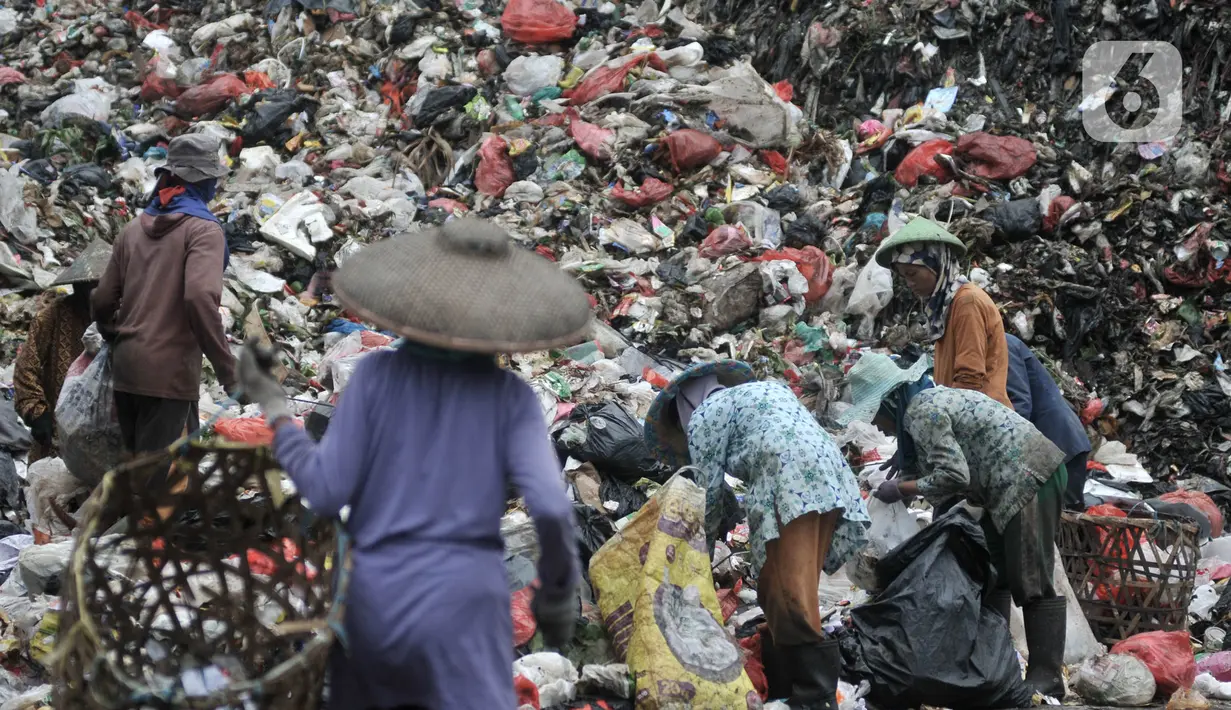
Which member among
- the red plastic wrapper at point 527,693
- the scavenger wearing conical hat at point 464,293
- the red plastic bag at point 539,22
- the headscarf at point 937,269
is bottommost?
the red plastic wrapper at point 527,693

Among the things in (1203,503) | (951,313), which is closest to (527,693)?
(951,313)

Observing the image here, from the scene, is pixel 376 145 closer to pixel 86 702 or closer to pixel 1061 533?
pixel 1061 533

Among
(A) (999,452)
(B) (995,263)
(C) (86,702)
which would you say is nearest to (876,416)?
(A) (999,452)

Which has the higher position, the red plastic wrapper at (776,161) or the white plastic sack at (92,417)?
the white plastic sack at (92,417)

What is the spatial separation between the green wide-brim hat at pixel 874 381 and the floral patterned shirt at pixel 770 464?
0.60 metres

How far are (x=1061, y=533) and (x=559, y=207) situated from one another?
4.75 metres

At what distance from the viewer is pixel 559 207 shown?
8.74 metres

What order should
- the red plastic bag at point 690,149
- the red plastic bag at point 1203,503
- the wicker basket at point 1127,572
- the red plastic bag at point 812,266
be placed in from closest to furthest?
the wicker basket at point 1127,572 < the red plastic bag at point 1203,503 < the red plastic bag at point 812,266 < the red plastic bag at point 690,149

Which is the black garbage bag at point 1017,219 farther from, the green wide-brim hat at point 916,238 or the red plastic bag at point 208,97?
the red plastic bag at point 208,97

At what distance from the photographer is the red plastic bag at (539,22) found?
1061cm

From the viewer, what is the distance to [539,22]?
34.8 feet

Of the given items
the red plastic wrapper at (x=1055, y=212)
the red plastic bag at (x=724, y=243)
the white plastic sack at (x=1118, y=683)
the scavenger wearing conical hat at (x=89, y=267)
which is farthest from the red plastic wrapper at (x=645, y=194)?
the white plastic sack at (x=1118, y=683)

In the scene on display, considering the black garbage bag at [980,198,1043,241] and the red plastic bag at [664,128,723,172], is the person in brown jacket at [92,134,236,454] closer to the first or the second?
A: the red plastic bag at [664,128,723,172]

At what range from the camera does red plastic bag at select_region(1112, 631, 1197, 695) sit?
421cm
